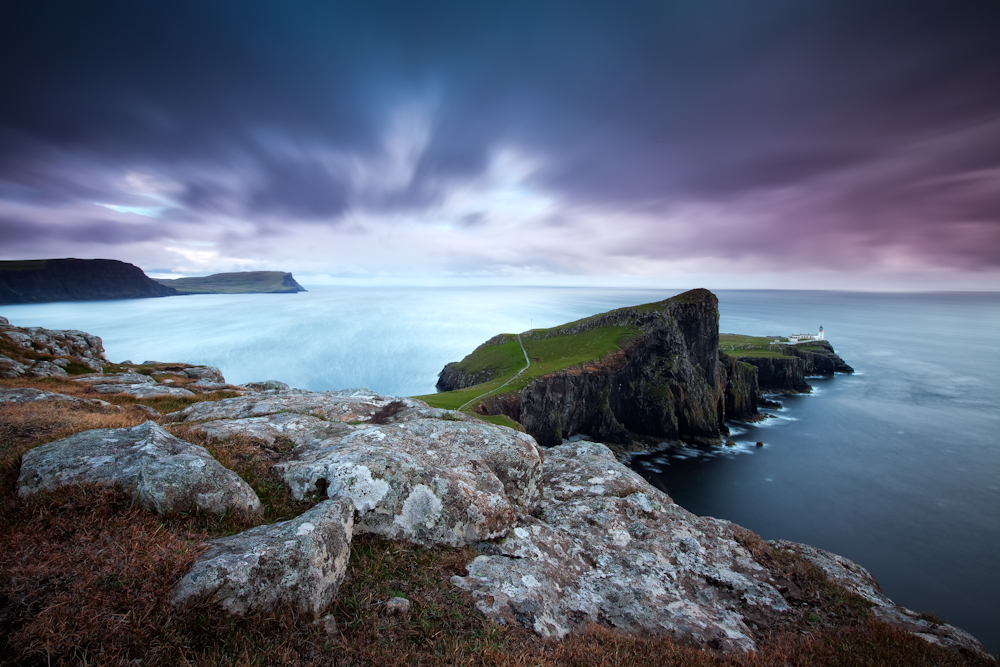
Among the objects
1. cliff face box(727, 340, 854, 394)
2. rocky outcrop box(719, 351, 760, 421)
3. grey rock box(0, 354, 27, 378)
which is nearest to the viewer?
grey rock box(0, 354, 27, 378)

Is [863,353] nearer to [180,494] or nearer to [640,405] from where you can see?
[640,405]

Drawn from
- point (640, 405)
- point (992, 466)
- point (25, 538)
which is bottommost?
point (992, 466)

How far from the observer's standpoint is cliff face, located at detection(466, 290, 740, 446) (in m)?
54.4

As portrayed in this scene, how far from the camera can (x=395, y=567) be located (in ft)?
21.4

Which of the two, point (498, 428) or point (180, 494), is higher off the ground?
point (180, 494)

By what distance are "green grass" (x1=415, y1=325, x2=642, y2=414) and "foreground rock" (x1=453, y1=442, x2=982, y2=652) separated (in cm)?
3566

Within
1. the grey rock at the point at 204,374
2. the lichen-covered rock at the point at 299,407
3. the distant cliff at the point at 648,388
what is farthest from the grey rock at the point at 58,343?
the distant cliff at the point at 648,388

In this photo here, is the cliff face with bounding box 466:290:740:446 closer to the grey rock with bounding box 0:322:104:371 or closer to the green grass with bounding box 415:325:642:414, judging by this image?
the green grass with bounding box 415:325:642:414

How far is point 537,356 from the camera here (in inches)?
2968

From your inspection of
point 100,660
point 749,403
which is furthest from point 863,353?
point 100,660

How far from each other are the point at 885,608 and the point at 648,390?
55.3 m

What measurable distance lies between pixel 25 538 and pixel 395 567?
15.7 ft

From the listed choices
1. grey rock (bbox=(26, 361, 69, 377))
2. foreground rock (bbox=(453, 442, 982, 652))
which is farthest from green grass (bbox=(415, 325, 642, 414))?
foreground rock (bbox=(453, 442, 982, 652))

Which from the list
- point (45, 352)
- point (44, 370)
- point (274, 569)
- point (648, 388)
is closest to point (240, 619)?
point (274, 569)
